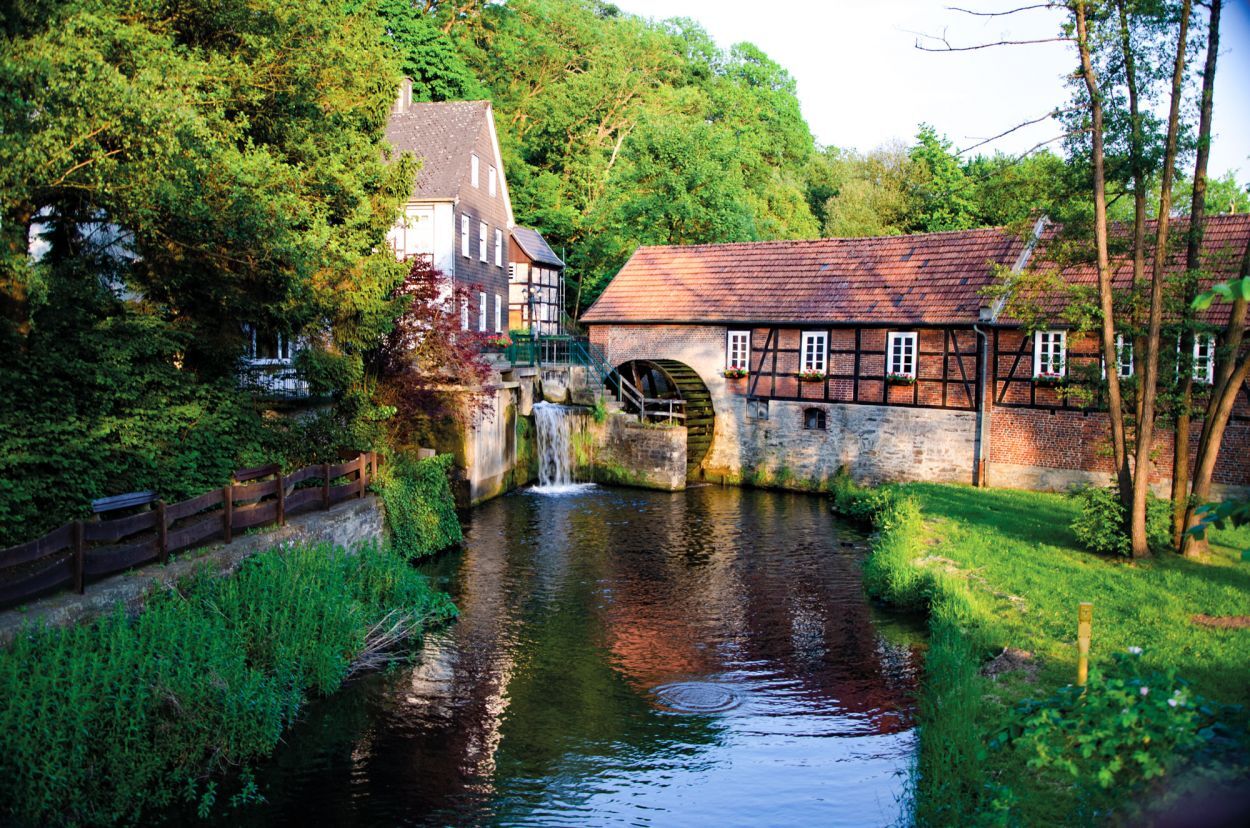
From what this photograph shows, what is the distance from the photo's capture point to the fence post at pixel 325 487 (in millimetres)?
13797

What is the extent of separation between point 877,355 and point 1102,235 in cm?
962

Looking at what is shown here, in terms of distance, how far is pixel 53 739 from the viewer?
7.09m

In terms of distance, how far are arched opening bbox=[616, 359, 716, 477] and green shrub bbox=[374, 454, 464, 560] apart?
8.96m

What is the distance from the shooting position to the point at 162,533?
10109 millimetres

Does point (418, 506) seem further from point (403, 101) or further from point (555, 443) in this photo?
point (403, 101)

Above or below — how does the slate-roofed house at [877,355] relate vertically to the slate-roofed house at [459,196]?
below

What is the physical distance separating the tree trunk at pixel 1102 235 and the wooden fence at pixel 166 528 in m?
11.6

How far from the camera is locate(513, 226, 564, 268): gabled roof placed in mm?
37250

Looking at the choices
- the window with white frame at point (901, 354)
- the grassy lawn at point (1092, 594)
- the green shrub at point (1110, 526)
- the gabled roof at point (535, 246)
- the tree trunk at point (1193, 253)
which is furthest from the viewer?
the gabled roof at point (535, 246)

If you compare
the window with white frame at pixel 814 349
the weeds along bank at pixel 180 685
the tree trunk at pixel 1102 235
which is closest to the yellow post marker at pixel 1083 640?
the tree trunk at pixel 1102 235

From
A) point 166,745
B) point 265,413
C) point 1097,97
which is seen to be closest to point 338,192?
point 265,413

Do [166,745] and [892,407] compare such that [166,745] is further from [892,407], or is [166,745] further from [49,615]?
[892,407]

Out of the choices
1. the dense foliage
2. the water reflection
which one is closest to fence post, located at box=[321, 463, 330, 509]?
the dense foliage

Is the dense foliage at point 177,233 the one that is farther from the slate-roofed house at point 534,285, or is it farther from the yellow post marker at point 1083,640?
the slate-roofed house at point 534,285
